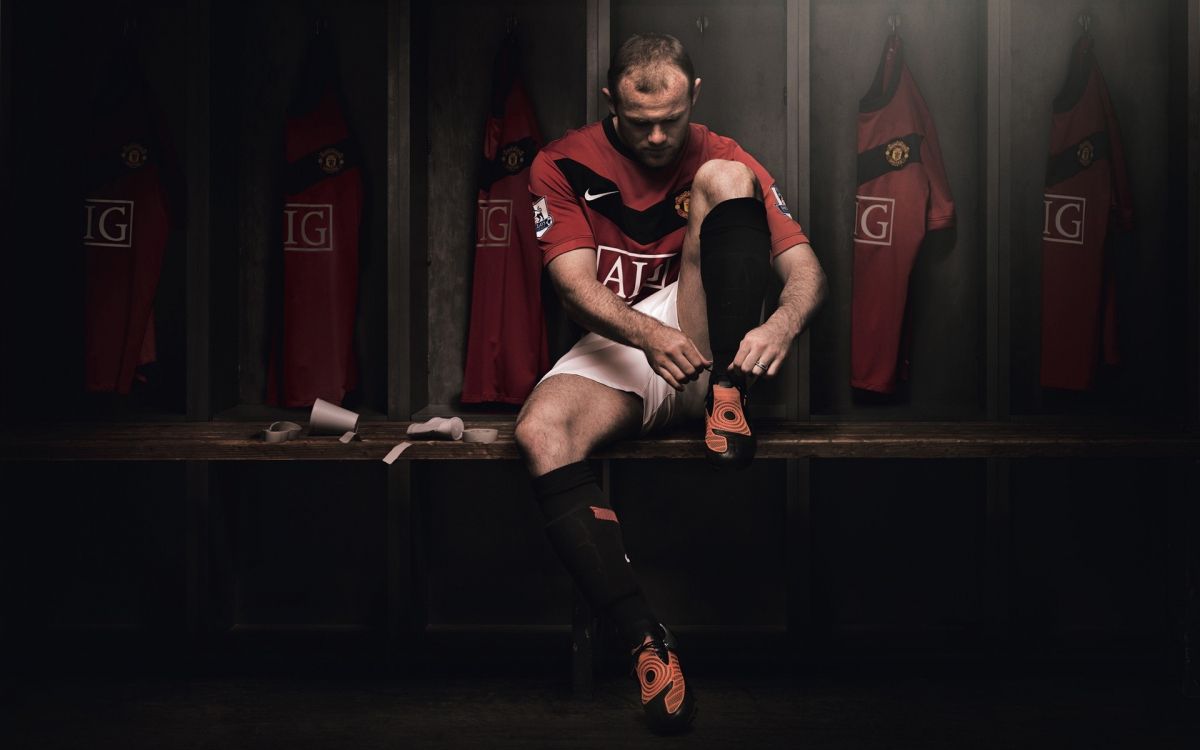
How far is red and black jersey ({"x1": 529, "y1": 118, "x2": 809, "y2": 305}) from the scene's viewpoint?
6.84 feet

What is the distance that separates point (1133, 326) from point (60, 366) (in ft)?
9.47

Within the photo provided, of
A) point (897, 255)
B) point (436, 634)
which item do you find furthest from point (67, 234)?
point (897, 255)

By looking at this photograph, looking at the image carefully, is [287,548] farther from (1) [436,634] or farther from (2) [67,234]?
(2) [67,234]

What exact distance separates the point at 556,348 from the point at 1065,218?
1.39 meters

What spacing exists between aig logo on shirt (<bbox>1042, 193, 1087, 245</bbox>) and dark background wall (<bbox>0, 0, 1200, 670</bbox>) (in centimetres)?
6

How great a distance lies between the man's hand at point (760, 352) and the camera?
1.81 meters

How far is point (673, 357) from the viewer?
182cm

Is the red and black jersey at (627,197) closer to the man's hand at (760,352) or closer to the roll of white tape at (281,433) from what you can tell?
the man's hand at (760,352)

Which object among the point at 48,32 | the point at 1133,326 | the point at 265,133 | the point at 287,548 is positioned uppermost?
the point at 48,32

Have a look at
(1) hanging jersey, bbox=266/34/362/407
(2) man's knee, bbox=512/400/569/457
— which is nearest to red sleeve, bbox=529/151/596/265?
(2) man's knee, bbox=512/400/569/457

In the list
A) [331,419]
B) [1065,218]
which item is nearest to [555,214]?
[331,419]

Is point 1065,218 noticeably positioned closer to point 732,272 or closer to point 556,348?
point 732,272

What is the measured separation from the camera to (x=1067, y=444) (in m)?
1.95

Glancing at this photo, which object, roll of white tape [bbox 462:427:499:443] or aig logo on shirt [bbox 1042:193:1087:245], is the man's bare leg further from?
aig logo on shirt [bbox 1042:193:1087:245]
